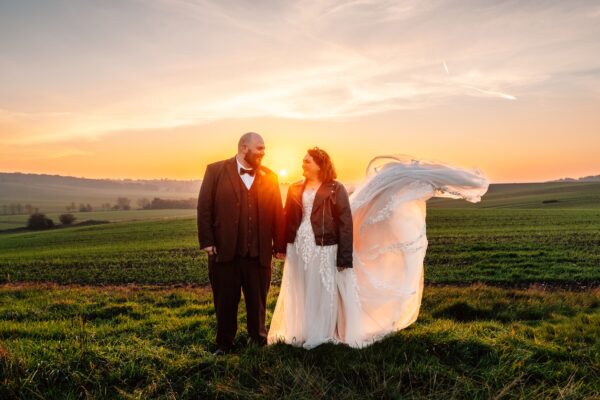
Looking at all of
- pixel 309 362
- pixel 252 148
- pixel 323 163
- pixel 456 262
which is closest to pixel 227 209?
pixel 252 148

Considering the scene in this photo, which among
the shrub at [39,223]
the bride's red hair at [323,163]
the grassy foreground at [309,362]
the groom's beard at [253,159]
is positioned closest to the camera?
the grassy foreground at [309,362]

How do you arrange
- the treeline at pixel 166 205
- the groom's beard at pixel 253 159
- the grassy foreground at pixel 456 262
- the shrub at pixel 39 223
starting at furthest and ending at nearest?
the treeline at pixel 166 205 < the shrub at pixel 39 223 < the grassy foreground at pixel 456 262 < the groom's beard at pixel 253 159

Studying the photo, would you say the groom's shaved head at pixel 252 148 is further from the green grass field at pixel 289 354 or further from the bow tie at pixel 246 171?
the green grass field at pixel 289 354

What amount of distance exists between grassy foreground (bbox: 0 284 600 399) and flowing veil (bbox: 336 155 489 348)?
20.6 inches

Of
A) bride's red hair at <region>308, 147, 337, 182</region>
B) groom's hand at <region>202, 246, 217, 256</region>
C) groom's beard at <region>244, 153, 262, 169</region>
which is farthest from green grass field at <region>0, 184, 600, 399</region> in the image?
groom's beard at <region>244, 153, 262, 169</region>

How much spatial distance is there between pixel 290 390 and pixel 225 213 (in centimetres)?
273

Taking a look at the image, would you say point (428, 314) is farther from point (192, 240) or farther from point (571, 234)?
point (192, 240)

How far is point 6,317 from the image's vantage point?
9281 mm

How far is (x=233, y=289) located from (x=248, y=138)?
232 cm

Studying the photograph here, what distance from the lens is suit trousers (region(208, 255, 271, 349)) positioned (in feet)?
22.7

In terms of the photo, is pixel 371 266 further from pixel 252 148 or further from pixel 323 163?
pixel 252 148

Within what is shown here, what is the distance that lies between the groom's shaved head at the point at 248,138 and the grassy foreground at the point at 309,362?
9.88ft

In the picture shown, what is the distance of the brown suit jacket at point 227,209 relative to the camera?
675 centimetres

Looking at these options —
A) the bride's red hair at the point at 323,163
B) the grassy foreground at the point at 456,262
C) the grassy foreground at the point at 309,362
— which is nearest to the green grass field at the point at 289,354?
the grassy foreground at the point at 309,362
